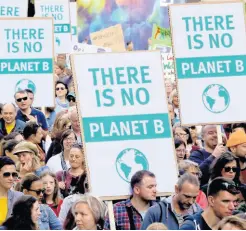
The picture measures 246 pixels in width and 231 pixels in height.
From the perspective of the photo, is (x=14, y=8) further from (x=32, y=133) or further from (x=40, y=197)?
(x=40, y=197)

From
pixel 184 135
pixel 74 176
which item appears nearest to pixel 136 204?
pixel 74 176

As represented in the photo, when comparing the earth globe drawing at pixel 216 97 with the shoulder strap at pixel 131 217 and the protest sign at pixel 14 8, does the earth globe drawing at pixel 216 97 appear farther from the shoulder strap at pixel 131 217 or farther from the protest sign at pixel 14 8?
the protest sign at pixel 14 8

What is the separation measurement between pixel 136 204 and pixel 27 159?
174 cm

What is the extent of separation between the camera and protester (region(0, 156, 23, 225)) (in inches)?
322

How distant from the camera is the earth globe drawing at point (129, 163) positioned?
8.32 metres

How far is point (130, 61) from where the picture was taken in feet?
28.8

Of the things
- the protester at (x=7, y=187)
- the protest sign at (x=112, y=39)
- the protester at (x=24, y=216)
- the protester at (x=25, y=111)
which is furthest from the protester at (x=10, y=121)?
the protest sign at (x=112, y=39)

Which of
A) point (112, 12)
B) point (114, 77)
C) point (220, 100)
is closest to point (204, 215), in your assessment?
point (114, 77)

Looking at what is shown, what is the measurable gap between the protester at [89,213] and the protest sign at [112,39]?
12.5 m

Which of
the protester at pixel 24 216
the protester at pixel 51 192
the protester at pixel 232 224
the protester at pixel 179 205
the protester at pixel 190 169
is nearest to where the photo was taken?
the protester at pixel 232 224

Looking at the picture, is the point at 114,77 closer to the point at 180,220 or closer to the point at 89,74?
the point at 89,74

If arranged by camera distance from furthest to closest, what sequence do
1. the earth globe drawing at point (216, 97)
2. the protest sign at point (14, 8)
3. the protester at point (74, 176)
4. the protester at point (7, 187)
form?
the protest sign at point (14, 8), the earth globe drawing at point (216, 97), the protester at point (74, 176), the protester at point (7, 187)

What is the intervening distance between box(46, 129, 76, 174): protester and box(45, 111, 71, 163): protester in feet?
0.35

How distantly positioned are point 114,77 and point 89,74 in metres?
0.19
